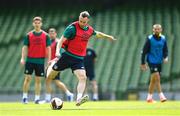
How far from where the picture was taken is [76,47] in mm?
15148

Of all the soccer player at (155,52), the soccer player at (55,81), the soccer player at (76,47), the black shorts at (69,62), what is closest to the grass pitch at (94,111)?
the soccer player at (76,47)

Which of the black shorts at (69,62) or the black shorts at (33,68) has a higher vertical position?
the black shorts at (33,68)

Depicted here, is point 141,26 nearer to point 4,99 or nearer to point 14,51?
point 14,51

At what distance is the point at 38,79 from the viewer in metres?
18.7

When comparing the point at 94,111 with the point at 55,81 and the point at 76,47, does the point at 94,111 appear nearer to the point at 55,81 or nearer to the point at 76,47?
the point at 76,47

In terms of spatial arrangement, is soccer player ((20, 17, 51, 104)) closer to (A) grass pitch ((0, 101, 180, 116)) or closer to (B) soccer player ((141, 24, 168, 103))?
(B) soccer player ((141, 24, 168, 103))

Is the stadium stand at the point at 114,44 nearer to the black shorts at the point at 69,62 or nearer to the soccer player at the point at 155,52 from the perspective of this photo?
the soccer player at the point at 155,52

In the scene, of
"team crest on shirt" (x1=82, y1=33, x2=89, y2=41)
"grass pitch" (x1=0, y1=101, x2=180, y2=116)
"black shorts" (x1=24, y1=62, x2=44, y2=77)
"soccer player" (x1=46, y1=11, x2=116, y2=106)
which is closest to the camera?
"grass pitch" (x1=0, y1=101, x2=180, y2=116)

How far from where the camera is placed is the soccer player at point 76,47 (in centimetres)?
1484

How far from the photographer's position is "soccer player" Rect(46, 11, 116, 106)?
14844mm

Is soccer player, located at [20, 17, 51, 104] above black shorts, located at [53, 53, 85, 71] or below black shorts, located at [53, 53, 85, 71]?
above

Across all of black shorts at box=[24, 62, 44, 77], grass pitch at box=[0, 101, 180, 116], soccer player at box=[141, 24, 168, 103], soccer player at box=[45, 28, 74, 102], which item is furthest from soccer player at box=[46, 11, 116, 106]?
soccer player at box=[45, 28, 74, 102]

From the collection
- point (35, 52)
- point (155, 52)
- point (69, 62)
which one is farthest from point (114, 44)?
point (69, 62)

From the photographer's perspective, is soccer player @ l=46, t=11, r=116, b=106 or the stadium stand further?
the stadium stand
